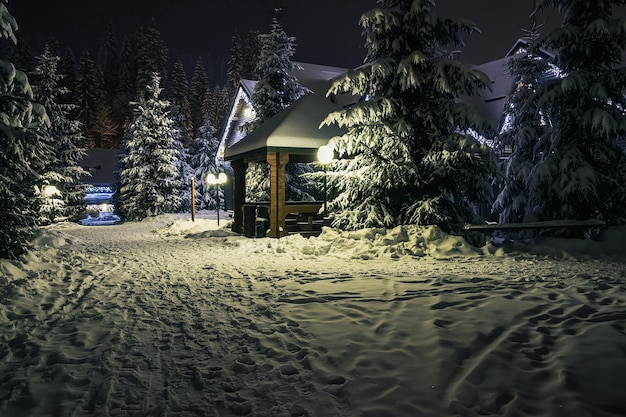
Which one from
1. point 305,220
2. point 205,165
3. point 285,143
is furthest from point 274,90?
point 205,165

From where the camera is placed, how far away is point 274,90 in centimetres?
2017

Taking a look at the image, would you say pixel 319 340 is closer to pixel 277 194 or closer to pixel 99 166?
pixel 277 194

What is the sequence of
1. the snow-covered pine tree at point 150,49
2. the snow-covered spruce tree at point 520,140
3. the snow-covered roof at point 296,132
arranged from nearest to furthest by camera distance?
the snow-covered roof at point 296,132, the snow-covered spruce tree at point 520,140, the snow-covered pine tree at point 150,49

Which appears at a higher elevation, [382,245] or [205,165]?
[205,165]

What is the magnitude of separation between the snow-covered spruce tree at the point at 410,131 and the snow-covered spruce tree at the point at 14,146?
680 centimetres

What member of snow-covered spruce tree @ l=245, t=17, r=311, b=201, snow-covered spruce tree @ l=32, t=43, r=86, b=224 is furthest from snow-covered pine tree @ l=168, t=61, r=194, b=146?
snow-covered spruce tree @ l=245, t=17, r=311, b=201

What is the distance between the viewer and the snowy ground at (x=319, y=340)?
9.96ft

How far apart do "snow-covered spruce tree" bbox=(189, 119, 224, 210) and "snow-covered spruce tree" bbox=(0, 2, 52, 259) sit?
2601 cm

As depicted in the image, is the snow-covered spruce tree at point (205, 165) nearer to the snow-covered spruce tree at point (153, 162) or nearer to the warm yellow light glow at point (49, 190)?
the snow-covered spruce tree at point (153, 162)

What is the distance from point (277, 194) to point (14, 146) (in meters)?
7.49

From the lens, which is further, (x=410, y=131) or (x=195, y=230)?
(x=195, y=230)

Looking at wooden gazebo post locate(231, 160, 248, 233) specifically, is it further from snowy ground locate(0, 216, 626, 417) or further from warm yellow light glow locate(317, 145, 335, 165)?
snowy ground locate(0, 216, 626, 417)

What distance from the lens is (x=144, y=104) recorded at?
28.4 metres

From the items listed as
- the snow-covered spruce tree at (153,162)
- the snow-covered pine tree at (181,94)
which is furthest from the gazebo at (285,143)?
the snow-covered pine tree at (181,94)
